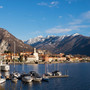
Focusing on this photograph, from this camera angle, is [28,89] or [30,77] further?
[30,77]

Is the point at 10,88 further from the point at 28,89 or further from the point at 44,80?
the point at 44,80

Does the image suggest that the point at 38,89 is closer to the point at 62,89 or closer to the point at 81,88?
the point at 62,89

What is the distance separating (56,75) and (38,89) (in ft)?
79.8

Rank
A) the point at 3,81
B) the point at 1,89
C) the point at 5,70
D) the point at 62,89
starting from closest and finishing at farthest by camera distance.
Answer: the point at 1,89
the point at 62,89
the point at 3,81
the point at 5,70

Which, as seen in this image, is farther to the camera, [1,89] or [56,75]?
[56,75]

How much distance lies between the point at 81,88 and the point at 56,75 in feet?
71.9

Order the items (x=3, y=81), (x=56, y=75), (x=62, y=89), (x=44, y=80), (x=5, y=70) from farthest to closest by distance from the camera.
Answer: (x=5, y=70), (x=56, y=75), (x=44, y=80), (x=3, y=81), (x=62, y=89)

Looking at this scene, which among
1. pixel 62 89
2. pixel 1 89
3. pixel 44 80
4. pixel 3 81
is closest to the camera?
pixel 1 89

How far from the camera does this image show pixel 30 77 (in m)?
55.1

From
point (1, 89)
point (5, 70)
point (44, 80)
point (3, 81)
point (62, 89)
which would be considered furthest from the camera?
point (5, 70)

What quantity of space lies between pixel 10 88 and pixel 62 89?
41.7 feet

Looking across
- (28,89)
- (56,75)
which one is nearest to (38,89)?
(28,89)

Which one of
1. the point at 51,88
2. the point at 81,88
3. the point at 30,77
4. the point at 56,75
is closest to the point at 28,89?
the point at 51,88

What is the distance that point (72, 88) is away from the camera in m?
48.3
